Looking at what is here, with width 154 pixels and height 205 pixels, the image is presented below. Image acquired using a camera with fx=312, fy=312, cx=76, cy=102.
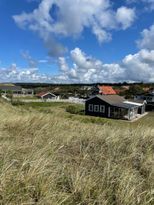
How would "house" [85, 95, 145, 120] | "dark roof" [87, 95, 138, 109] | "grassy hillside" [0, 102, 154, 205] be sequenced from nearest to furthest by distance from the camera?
"grassy hillside" [0, 102, 154, 205] < "house" [85, 95, 145, 120] < "dark roof" [87, 95, 138, 109]

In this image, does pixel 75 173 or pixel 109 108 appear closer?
pixel 75 173

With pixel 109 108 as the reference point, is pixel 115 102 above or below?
above

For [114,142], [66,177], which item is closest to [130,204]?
[66,177]

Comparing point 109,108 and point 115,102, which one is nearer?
point 109,108

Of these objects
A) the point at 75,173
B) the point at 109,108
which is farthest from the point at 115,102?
the point at 75,173

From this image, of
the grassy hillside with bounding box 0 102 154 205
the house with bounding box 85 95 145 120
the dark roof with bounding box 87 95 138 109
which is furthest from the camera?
the dark roof with bounding box 87 95 138 109

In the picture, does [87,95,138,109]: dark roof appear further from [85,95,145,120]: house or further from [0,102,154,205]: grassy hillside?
[0,102,154,205]: grassy hillside

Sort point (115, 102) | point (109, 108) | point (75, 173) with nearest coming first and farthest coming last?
point (75, 173) < point (109, 108) < point (115, 102)

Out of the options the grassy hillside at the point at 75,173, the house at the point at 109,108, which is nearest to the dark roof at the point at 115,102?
the house at the point at 109,108

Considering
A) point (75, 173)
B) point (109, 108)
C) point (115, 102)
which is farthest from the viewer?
point (115, 102)

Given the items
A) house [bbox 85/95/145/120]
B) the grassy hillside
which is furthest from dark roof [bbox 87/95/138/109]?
the grassy hillside

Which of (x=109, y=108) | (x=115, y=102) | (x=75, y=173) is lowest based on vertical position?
(x=109, y=108)

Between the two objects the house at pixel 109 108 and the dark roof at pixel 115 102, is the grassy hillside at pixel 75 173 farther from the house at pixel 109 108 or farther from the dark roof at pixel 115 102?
the dark roof at pixel 115 102

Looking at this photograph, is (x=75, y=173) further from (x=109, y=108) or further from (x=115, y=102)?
(x=115, y=102)
